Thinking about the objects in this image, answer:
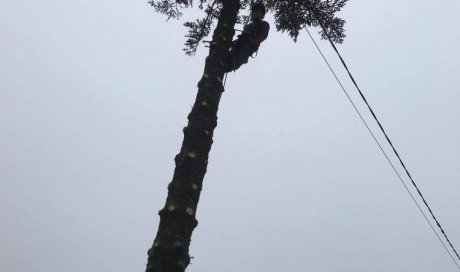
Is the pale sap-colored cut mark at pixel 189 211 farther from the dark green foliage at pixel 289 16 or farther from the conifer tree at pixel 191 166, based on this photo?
the dark green foliage at pixel 289 16

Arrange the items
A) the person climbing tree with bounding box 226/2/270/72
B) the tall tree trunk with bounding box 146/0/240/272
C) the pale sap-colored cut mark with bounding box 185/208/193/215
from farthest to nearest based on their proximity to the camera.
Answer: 1. the person climbing tree with bounding box 226/2/270/72
2. the pale sap-colored cut mark with bounding box 185/208/193/215
3. the tall tree trunk with bounding box 146/0/240/272

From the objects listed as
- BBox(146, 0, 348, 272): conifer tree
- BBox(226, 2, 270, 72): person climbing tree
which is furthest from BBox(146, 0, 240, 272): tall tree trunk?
BBox(226, 2, 270, 72): person climbing tree

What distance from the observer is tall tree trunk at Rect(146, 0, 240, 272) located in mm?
3342

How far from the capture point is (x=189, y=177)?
3965mm

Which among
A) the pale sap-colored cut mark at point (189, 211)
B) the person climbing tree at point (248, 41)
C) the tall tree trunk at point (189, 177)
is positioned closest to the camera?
the tall tree trunk at point (189, 177)

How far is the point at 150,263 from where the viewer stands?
329 cm

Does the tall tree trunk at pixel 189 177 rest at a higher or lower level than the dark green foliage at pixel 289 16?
lower

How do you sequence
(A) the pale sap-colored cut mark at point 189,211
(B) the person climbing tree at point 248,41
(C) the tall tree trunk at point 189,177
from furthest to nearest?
(B) the person climbing tree at point 248,41, (A) the pale sap-colored cut mark at point 189,211, (C) the tall tree trunk at point 189,177

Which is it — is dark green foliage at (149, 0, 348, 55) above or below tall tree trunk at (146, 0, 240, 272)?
above

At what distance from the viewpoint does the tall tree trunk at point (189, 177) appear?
334 centimetres

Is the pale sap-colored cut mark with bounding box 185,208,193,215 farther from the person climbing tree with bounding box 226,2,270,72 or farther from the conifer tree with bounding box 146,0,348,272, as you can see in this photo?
the person climbing tree with bounding box 226,2,270,72

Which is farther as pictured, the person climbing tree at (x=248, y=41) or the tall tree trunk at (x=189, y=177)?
the person climbing tree at (x=248, y=41)

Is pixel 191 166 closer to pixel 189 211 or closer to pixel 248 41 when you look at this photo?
pixel 189 211

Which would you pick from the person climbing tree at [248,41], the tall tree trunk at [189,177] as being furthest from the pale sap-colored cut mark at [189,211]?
the person climbing tree at [248,41]
